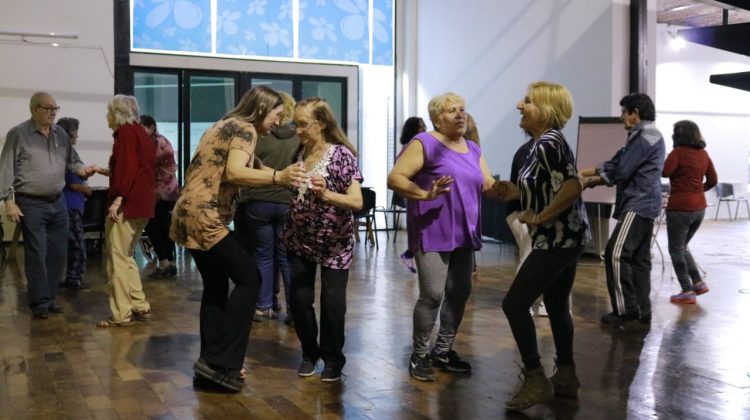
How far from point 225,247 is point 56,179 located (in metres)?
2.44

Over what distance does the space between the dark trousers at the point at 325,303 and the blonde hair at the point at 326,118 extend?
0.60 meters

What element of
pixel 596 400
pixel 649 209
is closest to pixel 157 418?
pixel 596 400

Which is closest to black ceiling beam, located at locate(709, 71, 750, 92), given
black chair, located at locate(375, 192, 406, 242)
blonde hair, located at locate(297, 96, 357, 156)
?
blonde hair, located at locate(297, 96, 357, 156)

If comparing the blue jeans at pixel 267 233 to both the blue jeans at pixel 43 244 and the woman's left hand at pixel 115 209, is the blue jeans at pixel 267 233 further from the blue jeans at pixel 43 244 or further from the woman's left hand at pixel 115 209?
the blue jeans at pixel 43 244

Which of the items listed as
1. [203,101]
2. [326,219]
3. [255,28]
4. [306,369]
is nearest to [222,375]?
[306,369]

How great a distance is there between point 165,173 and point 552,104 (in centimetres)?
543

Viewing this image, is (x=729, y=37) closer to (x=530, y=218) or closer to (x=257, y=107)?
(x=530, y=218)

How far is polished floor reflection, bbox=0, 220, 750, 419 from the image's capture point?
372cm

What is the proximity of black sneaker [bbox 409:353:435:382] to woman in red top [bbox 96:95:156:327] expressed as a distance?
2.24 metres

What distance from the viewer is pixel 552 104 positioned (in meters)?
3.69

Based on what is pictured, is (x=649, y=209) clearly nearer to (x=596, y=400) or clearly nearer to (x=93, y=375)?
(x=596, y=400)

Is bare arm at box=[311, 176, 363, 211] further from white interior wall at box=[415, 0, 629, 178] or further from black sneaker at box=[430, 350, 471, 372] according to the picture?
white interior wall at box=[415, 0, 629, 178]

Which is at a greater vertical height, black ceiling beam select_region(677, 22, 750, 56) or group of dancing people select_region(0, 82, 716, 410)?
black ceiling beam select_region(677, 22, 750, 56)

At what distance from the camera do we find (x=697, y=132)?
22.2ft
